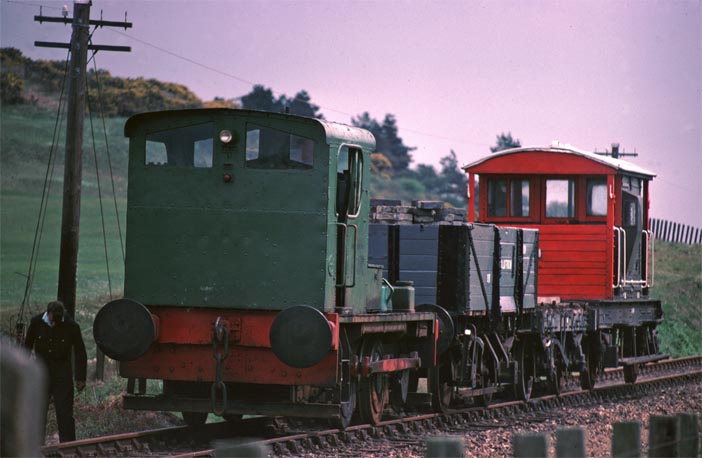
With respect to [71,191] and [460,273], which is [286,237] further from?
[71,191]

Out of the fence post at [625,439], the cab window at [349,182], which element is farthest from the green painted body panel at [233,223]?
the fence post at [625,439]

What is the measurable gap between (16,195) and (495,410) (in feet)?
167

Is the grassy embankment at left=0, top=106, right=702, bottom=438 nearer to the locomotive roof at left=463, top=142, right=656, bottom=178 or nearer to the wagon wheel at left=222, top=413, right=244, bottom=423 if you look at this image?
the wagon wheel at left=222, top=413, right=244, bottom=423

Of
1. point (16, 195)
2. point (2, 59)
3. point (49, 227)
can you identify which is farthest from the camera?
point (2, 59)

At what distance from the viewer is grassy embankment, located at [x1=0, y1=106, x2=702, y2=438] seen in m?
16.2

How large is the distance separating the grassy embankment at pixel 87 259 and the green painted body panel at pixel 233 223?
2756 millimetres

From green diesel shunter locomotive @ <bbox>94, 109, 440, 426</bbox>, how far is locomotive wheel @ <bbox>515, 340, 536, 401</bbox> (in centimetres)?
608

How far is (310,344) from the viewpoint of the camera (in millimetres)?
11461

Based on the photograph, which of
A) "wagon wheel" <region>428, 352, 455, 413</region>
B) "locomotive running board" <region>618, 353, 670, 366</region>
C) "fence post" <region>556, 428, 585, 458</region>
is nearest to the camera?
"fence post" <region>556, 428, 585, 458</region>

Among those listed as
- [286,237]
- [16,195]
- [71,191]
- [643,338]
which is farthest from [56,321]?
[16,195]

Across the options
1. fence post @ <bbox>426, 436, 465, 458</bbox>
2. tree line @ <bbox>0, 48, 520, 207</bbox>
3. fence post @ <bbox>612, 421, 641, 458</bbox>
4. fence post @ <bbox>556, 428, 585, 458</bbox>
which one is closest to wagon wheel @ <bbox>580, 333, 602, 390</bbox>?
fence post @ <bbox>612, 421, 641, 458</bbox>

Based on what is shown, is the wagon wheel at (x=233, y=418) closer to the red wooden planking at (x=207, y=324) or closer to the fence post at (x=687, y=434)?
the red wooden planking at (x=207, y=324)

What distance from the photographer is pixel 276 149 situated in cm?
1238

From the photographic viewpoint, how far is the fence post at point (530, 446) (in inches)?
Result: 176
